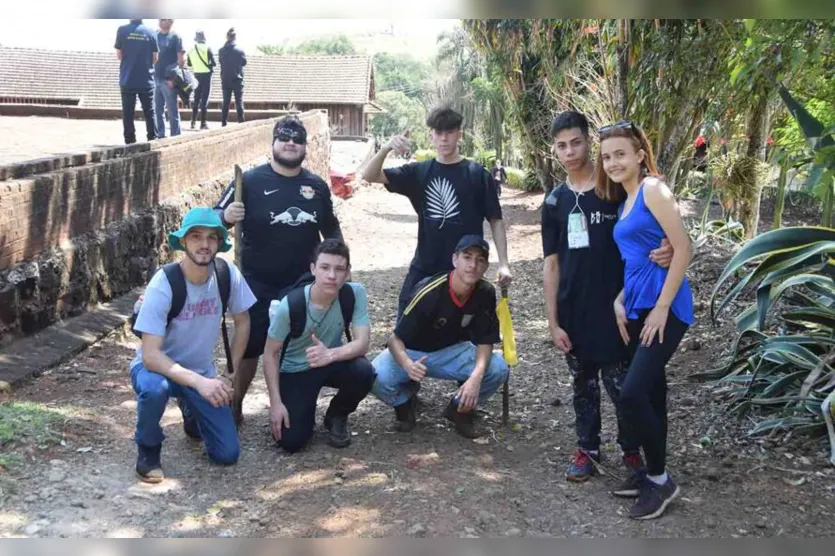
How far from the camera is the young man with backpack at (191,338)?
4.33m

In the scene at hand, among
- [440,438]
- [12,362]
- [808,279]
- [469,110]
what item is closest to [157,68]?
[12,362]

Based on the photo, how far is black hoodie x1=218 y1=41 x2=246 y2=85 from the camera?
15617mm

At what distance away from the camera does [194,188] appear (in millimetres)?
11125

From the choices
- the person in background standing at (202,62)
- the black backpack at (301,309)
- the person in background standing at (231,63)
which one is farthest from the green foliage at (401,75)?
the black backpack at (301,309)

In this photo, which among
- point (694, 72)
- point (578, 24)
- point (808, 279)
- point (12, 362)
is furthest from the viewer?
point (578, 24)

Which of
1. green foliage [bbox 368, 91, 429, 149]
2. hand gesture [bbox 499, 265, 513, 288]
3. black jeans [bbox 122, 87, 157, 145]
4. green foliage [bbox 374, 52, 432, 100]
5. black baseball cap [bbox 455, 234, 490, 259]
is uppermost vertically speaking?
green foliage [bbox 374, 52, 432, 100]

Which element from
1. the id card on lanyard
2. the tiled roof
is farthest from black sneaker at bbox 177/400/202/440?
the tiled roof

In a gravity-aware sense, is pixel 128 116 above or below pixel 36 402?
above

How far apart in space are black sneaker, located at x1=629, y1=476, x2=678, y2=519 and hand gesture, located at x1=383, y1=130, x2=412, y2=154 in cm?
257

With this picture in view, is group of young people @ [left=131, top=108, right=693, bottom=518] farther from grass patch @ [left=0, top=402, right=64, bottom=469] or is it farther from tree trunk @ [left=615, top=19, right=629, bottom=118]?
tree trunk @ [left=615, top=19, right=629, bottom=118]

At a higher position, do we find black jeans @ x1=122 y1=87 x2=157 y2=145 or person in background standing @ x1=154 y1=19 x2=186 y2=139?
person in background standing @ x1=154 y1=19 x2=186 y2=139

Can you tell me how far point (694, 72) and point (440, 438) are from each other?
15.6 ft

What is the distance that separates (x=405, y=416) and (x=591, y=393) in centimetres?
130

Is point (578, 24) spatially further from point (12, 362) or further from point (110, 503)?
point (110, 503)
